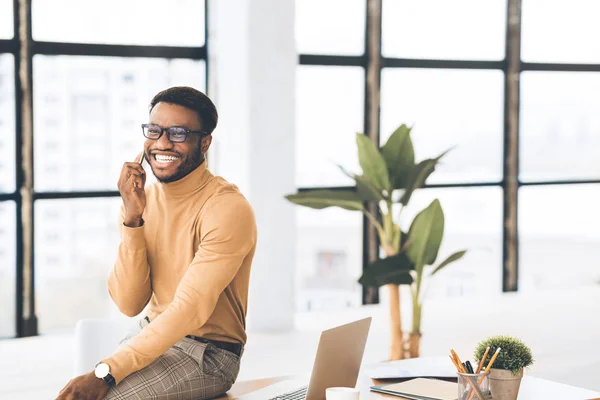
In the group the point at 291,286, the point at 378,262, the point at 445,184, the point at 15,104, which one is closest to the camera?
the point at 378,262

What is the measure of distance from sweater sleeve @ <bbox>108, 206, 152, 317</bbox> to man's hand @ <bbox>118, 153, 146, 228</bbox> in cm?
2

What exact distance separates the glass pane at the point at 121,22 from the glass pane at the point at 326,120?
29.6 inches

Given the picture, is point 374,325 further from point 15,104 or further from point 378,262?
point 15,104

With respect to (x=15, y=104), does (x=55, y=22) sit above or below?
above

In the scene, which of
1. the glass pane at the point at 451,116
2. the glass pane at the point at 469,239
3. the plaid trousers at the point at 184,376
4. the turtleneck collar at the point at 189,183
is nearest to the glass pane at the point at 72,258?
the glass pane at the point at 451,116

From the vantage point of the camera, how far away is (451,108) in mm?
5887

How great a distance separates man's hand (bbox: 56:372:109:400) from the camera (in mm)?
2039

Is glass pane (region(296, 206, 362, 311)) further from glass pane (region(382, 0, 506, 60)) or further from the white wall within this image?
glass pane (region(382, 0, 506, 60))

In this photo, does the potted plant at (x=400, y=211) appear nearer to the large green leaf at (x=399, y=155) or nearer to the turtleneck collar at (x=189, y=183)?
the large green leaf at (x=399, y=155)

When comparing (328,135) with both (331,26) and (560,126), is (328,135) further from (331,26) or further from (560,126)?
(560,126)

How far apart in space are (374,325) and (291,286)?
56 centimetres

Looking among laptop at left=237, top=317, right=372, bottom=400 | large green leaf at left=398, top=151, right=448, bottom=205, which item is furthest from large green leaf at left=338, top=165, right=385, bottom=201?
laptop at left=237, top=317, right=372, bottom=400

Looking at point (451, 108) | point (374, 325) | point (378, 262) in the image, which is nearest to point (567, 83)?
point (451, 108)

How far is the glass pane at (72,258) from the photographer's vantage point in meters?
4.70
